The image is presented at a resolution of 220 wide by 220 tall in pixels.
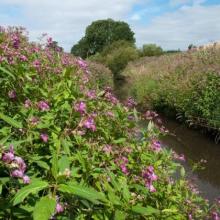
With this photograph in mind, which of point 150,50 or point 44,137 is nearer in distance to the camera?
point 44,137

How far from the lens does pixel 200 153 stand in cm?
912

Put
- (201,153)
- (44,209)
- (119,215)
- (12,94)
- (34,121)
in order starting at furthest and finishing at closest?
(201,153), (12,94), (34,121), (119,215), (44,209)

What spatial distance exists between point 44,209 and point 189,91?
1102 centimetres

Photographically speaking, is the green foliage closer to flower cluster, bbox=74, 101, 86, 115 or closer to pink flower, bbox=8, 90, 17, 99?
pink flower, bbox=8, 90, 17, 99

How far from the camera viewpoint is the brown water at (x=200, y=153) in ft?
22.8

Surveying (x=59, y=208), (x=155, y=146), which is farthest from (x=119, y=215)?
(x=155, y=146)

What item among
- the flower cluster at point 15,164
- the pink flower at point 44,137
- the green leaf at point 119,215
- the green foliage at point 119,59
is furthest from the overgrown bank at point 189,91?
the green foliage at point 119,59

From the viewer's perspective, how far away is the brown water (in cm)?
695

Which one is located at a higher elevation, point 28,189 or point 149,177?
point 28,189

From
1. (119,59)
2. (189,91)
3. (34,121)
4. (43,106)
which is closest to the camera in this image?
(34,121)

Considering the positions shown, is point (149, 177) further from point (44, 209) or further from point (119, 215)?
point (44, 209)

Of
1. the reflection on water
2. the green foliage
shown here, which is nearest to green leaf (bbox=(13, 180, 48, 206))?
the reflection on water

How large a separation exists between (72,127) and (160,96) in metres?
11.9

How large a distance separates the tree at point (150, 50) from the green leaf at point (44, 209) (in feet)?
151
